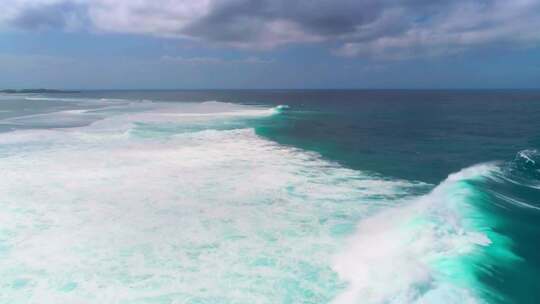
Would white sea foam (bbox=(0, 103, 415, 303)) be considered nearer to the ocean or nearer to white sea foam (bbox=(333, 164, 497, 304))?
the ocean

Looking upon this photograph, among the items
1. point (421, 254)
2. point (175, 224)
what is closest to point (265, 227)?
point (175, 224)

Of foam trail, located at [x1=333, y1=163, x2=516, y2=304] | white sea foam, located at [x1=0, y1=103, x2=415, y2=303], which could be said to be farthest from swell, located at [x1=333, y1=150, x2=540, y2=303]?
white sea foam, located at [x1=0, y1=103, x2=415, y2=303]

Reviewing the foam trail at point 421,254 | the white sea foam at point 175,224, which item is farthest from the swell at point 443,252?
the white sea foam at point 175,224

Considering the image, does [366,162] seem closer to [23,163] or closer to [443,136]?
[443,136]

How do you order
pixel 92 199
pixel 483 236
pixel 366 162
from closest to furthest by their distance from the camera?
pixel 483 236, pixel 92 199, pixel 366 162

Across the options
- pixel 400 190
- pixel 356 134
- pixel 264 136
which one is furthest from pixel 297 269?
pixel 356 134

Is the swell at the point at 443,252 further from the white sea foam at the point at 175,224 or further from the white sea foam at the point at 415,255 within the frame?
the white sea foam at the point at 175,224

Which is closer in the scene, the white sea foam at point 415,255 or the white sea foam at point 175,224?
the white sea foam at point 415,255

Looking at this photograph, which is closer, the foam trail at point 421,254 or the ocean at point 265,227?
the foam trail at point 421,254
